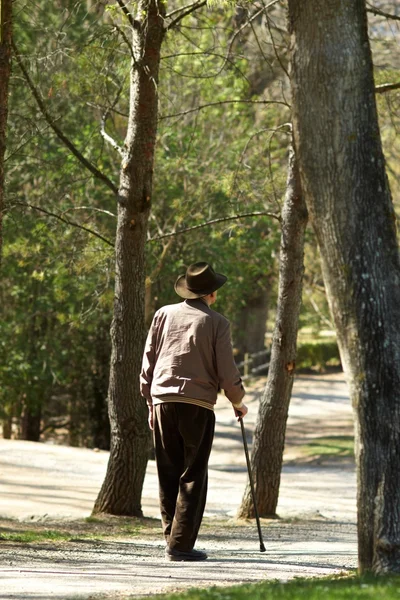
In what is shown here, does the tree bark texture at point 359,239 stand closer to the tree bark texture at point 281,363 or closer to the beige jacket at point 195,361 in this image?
the beige jacket at point 195,361

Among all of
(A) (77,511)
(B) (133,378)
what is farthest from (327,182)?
(A) (77,511)

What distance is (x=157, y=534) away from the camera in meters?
10.3

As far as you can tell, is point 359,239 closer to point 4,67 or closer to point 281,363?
point 4,67

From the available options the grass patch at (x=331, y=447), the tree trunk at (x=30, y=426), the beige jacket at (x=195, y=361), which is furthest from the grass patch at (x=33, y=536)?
the grass patch at (x=331, y=447)

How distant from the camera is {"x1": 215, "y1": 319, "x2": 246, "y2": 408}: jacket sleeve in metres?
7.79

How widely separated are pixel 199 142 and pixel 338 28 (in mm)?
16436

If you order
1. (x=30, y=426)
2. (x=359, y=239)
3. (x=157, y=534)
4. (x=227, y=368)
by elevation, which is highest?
(x=359, y=239)

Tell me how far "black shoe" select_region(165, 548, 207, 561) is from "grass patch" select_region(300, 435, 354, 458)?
1826 cm

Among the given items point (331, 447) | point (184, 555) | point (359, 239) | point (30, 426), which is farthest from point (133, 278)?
point (331, 447)

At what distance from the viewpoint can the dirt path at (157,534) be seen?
259 inches

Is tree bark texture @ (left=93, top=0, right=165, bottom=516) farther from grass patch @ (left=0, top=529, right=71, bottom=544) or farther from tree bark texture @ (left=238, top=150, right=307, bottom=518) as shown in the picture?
tree bark texture @ (left=238, top=150, right=307, bottom=518)

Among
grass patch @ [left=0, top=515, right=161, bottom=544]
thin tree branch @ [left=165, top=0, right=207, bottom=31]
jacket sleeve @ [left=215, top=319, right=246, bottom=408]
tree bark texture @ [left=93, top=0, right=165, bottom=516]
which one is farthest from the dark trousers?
thin tree branch @ [left=165, top=0, right=207, bottom=31]

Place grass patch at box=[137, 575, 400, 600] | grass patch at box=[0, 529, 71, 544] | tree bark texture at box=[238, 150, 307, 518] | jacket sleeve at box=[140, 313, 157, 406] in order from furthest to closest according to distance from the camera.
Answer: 1. tree bark texture at box=[238, 150, 307, 518]
2. grass patch at box=[0, 529, 71, 544]
3. jacket sleeve at box=[140, 313, 157, 406]
4. grass patch at box=[137, 575, 400, 600]

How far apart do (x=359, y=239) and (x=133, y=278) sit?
17.6 feet
